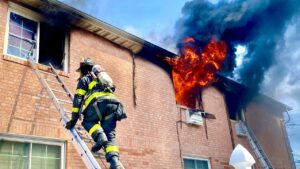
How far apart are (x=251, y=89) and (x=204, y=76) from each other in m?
2.94

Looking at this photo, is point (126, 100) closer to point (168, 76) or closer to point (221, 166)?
point (168, 76)

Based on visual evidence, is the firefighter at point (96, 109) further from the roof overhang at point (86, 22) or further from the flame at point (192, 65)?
the flame at point (192, 65)

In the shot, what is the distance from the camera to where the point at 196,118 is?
33.9ft

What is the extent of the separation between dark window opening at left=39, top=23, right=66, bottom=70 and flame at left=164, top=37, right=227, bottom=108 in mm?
3565

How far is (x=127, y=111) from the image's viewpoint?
27.4ft

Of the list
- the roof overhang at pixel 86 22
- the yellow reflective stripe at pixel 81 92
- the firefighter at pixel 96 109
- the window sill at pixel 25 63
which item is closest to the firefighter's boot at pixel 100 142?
the firefighter at pixel 96 109

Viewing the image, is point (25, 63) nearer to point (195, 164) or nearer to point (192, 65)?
point (192, 65)

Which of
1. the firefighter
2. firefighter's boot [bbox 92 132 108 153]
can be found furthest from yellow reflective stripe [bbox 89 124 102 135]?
firefighter's boot [bbox 92 132 108 153]

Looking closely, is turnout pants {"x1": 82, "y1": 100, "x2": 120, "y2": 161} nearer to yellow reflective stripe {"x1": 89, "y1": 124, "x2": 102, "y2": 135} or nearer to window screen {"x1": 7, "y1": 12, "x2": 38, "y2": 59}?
yellow reflective stripe {"x1": 89, "y1": 124, "x2": 102, "y2": 135}

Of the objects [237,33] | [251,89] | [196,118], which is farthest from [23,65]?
[251,89]

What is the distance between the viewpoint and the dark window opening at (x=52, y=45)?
779 centimetres

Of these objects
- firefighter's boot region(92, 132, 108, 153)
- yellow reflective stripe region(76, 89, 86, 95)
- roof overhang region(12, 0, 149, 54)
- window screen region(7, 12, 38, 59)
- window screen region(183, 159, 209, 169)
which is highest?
roof overhang region(12, 0, 149, 54)

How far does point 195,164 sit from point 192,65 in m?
3.12

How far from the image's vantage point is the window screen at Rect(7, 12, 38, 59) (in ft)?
22.6
